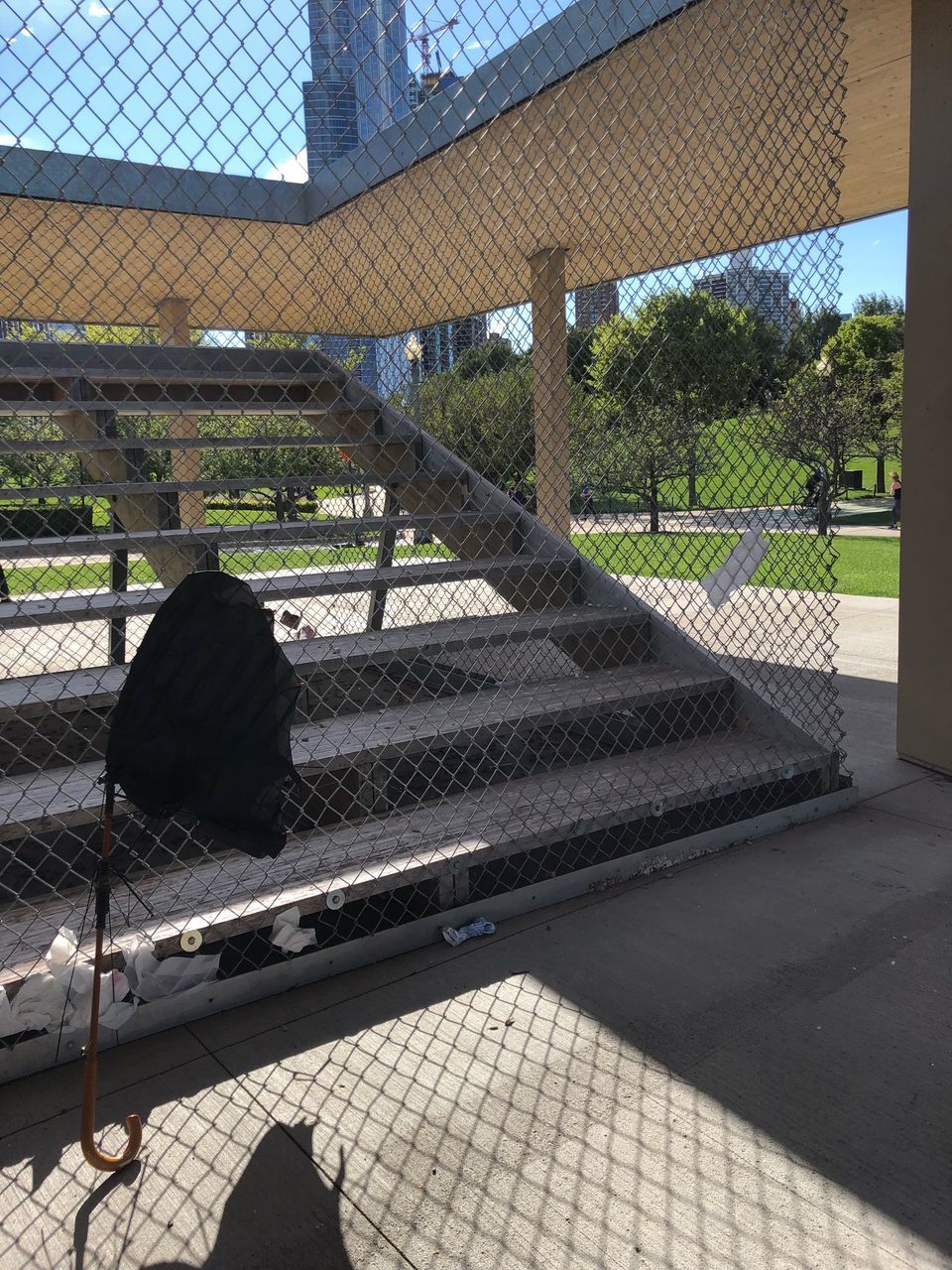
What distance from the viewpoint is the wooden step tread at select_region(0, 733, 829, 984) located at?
2695 millimetres

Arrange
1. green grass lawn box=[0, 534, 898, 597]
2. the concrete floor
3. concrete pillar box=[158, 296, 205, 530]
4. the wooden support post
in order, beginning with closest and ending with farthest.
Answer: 1. the concrete floor
2. the wooden support post
3. green grass lawn box=[0, 534, 898, 597]
4. concrete pillar box=[158, 296, 205, 530]

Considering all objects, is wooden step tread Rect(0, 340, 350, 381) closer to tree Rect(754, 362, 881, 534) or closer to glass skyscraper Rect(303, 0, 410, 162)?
glass skyscraper Rect(303, 0, 410, 162)

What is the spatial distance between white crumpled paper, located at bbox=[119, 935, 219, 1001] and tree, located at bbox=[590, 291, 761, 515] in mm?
2735

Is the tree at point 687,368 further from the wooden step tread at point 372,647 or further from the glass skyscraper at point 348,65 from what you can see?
the glass skyscraper at point 348,65

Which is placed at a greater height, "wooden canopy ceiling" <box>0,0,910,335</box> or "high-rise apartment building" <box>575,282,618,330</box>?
"wooden canopy ceiling" <box>0,0,910,335</box>

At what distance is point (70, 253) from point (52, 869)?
5.81 meters


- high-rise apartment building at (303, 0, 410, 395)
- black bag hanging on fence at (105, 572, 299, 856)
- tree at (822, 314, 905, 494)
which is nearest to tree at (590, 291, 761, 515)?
high-rise apartment building at (303, 0, 410, 395)

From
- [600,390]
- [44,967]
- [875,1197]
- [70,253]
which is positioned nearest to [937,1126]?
→ [875,1197]

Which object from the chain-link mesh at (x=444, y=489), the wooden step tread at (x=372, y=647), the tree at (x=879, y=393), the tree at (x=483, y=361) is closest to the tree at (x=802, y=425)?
the chain-link mesh at (x=444, y=489)

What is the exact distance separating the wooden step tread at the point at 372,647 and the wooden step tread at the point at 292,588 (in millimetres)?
215

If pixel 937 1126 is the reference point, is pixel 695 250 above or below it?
above

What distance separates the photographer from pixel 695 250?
6.79 meters

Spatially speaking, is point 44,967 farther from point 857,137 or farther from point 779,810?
point 857,137

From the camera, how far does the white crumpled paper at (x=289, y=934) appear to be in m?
2.74
